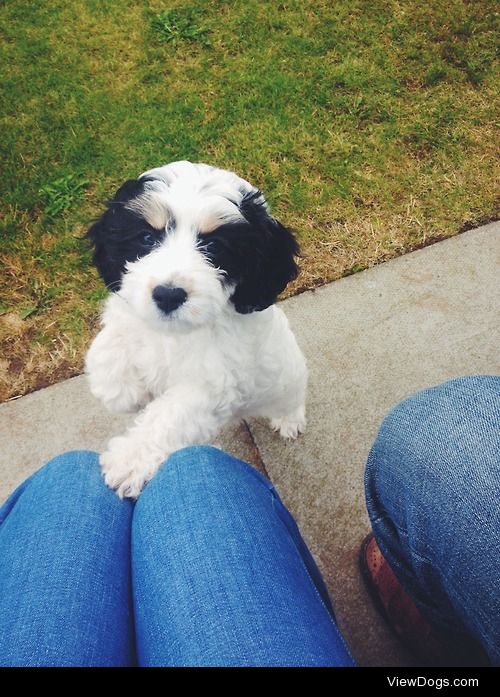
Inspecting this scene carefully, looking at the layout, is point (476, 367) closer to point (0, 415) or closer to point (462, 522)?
point (462, 522)

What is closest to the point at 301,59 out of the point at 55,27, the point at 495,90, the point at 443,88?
the point at 443,88

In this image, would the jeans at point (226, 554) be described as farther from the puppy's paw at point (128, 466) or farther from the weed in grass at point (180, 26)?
the weed in grass at point (180, 26)

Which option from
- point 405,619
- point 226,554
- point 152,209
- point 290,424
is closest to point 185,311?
point 152,209

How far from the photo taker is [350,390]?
9.68 ft

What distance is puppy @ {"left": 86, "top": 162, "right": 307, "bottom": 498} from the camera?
192cm

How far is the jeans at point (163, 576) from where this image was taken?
4.59ft

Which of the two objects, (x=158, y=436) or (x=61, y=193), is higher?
(x=61, y=193)

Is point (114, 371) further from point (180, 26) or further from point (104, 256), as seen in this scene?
point (180, 26)

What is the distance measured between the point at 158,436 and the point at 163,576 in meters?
0.65

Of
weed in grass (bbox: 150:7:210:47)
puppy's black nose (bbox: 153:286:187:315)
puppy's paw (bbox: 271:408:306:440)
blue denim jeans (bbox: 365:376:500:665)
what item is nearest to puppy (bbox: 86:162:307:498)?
puppy's black nose (bbox: 153:286:187:315)

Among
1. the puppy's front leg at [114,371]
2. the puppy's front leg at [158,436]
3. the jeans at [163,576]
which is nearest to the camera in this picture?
the jeans at [163,576]

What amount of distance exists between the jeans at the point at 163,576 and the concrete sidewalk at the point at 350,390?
0.72 m

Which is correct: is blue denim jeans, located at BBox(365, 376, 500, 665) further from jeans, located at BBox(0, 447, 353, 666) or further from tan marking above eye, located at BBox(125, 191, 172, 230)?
tan marking above eye, located at BBox(125, 191, 172, 230)

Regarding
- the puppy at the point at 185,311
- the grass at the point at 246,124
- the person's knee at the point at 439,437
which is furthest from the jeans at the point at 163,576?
the grass at the point at 246,124
